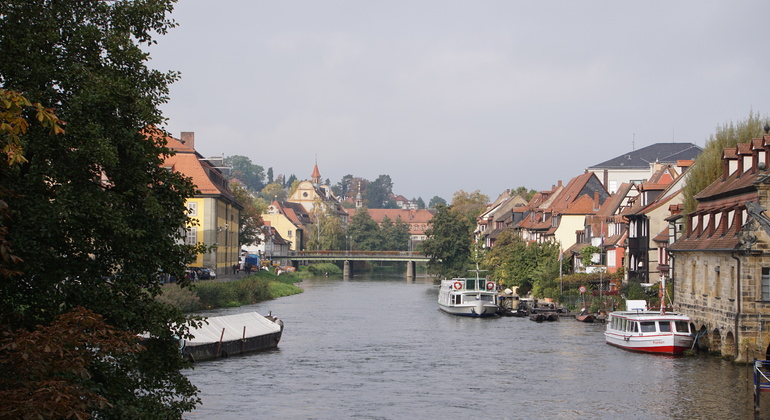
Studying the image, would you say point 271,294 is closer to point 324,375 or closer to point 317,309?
point 317,309

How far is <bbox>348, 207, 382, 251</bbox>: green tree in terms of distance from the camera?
179m

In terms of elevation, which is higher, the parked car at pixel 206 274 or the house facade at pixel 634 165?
the house facade at pixel 634 165

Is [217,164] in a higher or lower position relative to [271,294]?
higher

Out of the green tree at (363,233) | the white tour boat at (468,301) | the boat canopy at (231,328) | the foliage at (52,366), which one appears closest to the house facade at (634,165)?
the white tour boat at (468,301)

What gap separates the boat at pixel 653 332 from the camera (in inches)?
1596

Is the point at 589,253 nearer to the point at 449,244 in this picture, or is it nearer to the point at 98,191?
the point at 449,244

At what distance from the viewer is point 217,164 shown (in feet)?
319

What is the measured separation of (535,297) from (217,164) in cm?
3959

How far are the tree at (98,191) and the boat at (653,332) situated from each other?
94.8 ft

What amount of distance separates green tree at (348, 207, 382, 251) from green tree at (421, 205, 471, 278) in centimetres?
6722

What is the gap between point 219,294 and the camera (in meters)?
64.5

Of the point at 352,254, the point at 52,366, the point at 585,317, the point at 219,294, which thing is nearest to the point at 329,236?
the point at 352,254

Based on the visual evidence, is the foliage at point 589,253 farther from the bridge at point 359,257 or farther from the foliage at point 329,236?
the foliage at point 329,236

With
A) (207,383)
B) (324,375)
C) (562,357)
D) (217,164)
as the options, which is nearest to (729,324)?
(562,357)
